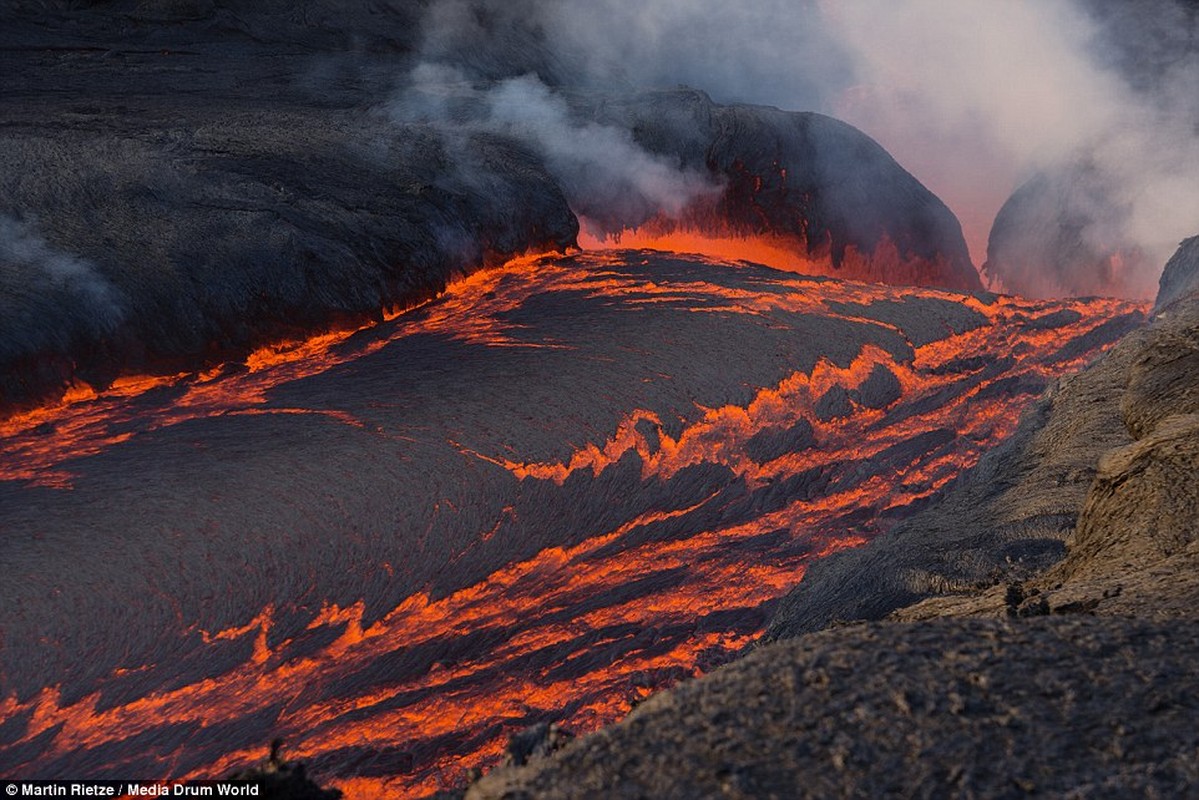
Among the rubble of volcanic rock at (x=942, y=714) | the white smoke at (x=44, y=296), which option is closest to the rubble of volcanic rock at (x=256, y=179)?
the white smoke at (x=44, y=296)

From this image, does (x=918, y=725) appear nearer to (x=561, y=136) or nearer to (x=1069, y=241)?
(x=561, y=136)

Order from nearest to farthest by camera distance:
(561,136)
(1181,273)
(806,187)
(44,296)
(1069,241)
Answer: (44,296) < (1181,273) < (561,136) < (806,187) < (1069,241)

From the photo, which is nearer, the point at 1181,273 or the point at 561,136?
the point at 1181,273

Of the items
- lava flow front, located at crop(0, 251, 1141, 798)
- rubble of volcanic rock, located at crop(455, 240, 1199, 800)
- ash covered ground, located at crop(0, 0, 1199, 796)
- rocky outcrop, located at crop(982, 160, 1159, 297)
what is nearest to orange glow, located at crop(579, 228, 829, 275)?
ash covered ground, located at crop(0, 0, 1199, 796)

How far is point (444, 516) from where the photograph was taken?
428 cm

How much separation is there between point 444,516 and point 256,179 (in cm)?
246

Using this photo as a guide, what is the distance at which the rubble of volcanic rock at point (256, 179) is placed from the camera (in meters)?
4.90

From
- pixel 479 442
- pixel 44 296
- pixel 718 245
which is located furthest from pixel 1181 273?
pixel 44 296

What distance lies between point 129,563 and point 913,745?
119 inches

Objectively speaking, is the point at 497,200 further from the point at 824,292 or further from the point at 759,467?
the point at 759,467

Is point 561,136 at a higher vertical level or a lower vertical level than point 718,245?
higher

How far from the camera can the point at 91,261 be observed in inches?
194

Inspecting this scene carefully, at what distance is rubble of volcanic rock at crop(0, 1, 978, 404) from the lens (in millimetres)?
4898

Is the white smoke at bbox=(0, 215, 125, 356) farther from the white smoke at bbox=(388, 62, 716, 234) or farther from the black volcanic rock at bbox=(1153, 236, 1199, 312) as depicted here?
the black volcanic rock at bbox=(1153, 236, 1199, 312)
